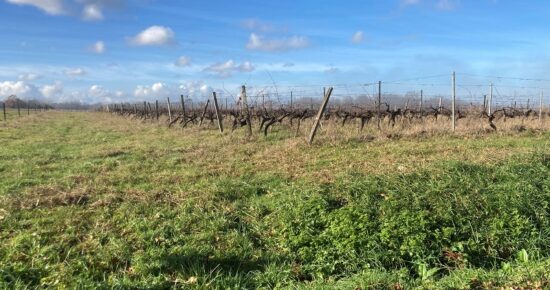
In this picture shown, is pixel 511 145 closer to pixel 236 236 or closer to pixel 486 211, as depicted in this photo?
pixel 486 211

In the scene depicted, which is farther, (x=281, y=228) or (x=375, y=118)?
(x=375, y=118)

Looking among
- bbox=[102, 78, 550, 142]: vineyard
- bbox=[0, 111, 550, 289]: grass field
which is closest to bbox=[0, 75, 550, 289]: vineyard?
bbox=[0, 111, 550, 289]: grass field

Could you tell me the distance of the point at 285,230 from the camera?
535 centimetres

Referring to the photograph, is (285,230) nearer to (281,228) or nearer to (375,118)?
(281,228)

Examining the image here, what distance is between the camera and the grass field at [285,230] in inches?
169

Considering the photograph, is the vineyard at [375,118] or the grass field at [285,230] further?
the vineyard at [375,118]

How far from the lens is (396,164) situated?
9.20m

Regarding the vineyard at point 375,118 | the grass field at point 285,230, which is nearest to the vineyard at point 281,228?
the grass field at point 285,230

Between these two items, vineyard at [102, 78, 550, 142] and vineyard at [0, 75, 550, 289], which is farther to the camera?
vineyard at [102, 78, 550, 142]

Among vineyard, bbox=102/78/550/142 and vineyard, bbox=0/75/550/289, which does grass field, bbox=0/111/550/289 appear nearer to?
vineyard, bbox=0/75/550/289

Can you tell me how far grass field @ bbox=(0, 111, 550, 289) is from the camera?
429 centimetres

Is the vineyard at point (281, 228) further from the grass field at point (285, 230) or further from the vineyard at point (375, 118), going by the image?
the vineyard at point (375, 118)

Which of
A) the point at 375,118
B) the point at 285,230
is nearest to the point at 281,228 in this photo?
the point at 285,230

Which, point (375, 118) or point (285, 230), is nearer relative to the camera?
point (285, 230)
